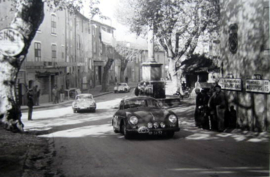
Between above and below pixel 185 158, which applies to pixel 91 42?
above

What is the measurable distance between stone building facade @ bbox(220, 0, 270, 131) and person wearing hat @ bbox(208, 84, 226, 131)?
87 centimetres

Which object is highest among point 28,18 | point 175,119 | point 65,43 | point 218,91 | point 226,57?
point 65,43

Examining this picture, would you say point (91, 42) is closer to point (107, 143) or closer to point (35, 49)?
point (35, 49)

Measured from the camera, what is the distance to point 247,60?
39.8 ft

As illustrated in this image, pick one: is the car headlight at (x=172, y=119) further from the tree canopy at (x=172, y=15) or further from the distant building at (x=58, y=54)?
the distant building at (x=58, y=54)

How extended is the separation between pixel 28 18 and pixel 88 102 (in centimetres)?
1127

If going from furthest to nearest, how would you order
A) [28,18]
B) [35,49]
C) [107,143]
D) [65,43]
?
1. [65,43]
2. [35,49]
3. [28,18]
4. [107,143]

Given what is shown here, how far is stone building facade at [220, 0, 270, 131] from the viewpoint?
11164 millimetres

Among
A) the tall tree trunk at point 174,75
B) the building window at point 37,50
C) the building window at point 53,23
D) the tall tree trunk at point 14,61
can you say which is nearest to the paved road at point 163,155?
the tall tree trunk at point 14,61

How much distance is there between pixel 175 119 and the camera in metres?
Answer: 10.6

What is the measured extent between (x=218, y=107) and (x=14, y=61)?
24.1 feet

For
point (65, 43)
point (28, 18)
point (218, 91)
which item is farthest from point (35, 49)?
point (218, 91)

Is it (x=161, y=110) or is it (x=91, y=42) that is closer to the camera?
(x=161, y=110)

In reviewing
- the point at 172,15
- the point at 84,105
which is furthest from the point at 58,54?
the point at 172,15
